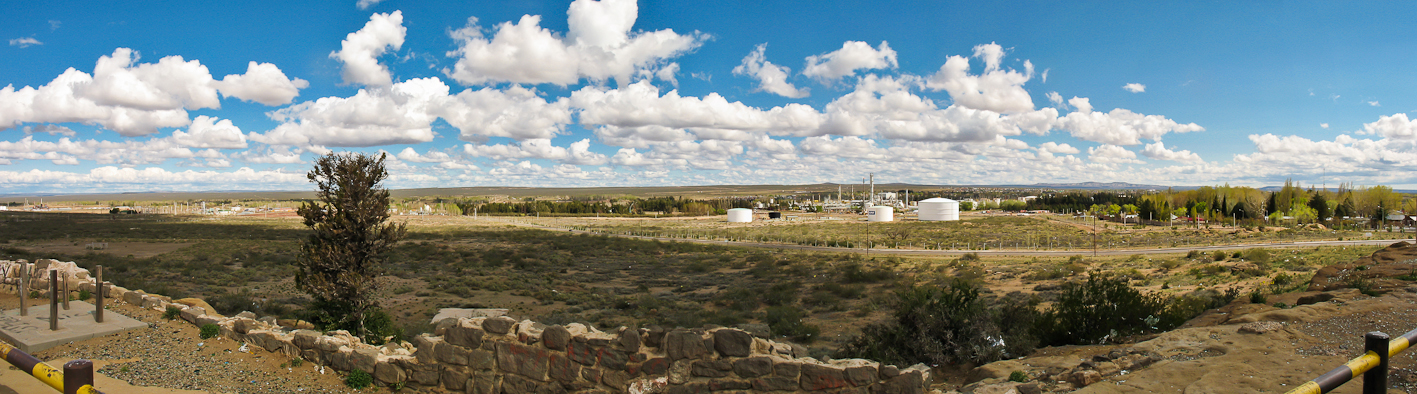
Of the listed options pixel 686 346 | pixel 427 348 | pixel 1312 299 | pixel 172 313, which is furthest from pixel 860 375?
pixel 1312 299

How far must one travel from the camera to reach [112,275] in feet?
71.8

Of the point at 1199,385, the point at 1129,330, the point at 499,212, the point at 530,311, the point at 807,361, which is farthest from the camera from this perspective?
the point at 499,212

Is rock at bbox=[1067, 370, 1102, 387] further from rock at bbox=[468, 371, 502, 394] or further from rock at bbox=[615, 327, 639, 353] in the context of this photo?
rock at bbox=[468, 371, 502, 394]

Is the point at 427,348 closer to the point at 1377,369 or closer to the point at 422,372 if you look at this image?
the point at 422,372

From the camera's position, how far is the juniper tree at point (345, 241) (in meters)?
10.3

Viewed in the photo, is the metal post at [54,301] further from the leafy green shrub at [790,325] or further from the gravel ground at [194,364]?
the leafy green shrub at [790,325]

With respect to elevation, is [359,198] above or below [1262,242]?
above

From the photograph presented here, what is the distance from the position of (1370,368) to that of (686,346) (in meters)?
5.08

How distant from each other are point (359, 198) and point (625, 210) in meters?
117

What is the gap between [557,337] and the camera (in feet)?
22.7

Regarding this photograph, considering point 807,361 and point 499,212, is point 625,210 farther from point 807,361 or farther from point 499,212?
point 807,361

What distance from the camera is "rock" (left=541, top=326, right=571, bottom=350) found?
690cm

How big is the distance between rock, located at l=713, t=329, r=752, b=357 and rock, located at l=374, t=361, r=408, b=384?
169 inches

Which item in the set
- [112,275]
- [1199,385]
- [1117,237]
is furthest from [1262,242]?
[112,275]
